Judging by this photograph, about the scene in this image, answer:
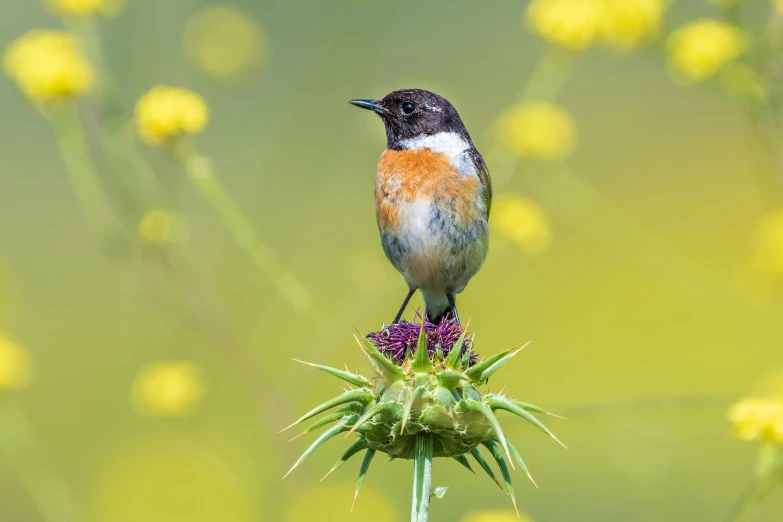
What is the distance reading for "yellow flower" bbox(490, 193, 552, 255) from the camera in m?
7.68

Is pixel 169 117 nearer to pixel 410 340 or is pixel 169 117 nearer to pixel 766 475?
pixel 410 340

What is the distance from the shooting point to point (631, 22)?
25.9ft

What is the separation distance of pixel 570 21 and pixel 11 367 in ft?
14.8

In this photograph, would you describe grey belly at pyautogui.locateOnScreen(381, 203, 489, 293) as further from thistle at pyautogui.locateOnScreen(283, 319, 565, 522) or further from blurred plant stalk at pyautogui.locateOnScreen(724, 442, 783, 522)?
blurred plant stalk at pyautogui.locateOnScreen(724, 442, 783, 522)

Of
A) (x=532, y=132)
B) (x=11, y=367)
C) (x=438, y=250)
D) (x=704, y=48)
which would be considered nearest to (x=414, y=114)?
(x=438, y=250)

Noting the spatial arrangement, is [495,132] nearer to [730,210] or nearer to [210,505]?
[210,505]

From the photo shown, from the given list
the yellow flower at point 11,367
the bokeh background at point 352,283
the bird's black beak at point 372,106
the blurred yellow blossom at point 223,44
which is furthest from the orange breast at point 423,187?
the blurred yellow blossom at point 223,44

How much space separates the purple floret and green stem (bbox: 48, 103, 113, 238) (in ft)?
8.76

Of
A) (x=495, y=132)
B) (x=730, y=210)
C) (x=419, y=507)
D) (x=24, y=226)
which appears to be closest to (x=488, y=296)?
(x=730, y=210)

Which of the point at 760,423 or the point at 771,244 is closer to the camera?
the point at 760,423

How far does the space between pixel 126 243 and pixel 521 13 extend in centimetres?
1498

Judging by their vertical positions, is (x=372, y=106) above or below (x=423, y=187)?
above

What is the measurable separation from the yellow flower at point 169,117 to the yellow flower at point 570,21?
267 centimetres

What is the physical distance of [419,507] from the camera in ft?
12.3
